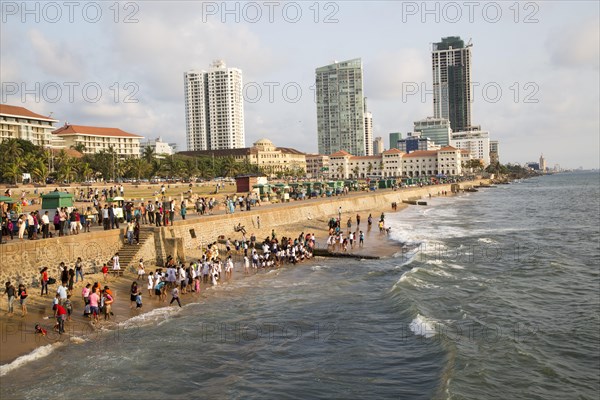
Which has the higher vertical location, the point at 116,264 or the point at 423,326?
the point at 116,264

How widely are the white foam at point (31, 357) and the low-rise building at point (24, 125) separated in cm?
9610

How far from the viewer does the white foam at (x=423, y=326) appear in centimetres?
1594

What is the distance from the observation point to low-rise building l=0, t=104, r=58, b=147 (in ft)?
326

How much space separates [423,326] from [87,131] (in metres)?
131

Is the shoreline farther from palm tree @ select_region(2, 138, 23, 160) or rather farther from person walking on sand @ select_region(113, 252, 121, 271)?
palm tree @ select_region(2, 138, 23, 160)

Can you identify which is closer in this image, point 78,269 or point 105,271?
point 78,269

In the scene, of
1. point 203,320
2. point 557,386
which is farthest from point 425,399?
point 203,320

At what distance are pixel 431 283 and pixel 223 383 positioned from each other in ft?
44.1

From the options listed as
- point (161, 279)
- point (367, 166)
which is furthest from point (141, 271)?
point (367, 166)

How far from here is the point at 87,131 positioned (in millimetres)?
130375

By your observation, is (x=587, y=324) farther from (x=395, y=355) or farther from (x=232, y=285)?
(x=232, y=285)

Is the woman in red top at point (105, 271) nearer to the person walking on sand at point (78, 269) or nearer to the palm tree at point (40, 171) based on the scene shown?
the person walking on sand at point (78, 269)

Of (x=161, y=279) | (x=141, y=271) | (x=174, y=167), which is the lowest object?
(x=161, y=279)

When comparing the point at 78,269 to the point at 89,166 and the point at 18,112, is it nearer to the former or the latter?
the point at 89,166
